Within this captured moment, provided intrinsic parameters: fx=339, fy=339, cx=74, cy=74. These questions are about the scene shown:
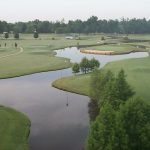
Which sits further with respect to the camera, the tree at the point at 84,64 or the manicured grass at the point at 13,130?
the tree at the point at 84,64

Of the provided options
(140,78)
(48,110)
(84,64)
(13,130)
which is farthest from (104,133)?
(84,64)

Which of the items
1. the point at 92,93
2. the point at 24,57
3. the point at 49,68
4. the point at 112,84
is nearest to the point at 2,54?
the point at 24,57

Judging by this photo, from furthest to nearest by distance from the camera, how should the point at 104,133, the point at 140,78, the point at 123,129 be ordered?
the point at 140,78, the point at 104,133, the point at 123,129

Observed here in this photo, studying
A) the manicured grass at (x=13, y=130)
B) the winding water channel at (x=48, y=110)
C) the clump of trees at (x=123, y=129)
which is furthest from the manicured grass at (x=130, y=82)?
the clump of trees at (x=123, y=129)

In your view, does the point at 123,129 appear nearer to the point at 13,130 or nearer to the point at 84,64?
the point at 13,130

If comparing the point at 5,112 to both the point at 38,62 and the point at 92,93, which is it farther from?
the point at 38,62

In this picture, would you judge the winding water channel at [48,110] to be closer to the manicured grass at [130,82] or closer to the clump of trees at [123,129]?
the manicured grass at [130,82]
